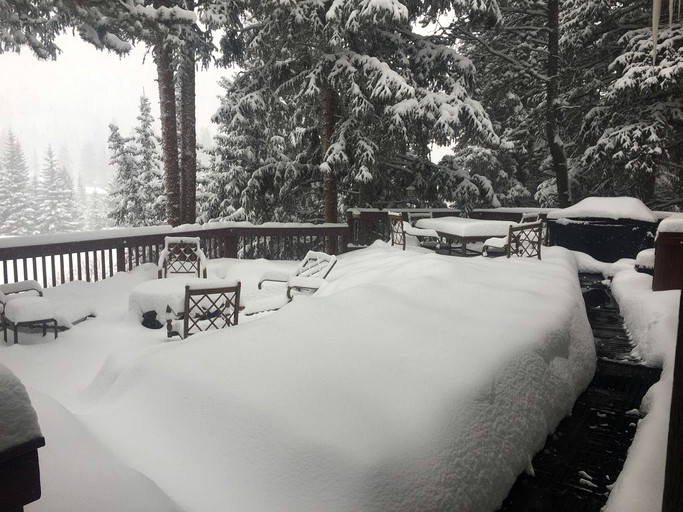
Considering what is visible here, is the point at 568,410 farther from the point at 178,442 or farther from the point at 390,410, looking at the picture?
the point at 178,442

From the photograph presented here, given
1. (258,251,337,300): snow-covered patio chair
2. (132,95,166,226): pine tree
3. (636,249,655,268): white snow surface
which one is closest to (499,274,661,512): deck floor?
(636,249,655,268): white snow surface

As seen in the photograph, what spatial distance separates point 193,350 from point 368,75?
10197mm

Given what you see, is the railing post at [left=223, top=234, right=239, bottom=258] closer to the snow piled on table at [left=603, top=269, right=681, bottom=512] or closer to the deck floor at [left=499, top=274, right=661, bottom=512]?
the snow piled on table at [left=603, top=269, right=681, bottom=512]

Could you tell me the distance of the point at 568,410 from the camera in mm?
4086

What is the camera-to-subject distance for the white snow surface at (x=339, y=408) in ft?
7.30

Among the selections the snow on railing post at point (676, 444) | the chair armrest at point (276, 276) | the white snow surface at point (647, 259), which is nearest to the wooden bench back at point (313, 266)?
the chair armrest at point (276, 276)

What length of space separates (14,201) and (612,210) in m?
62.3

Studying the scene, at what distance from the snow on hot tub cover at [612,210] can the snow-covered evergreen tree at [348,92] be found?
9.71ft

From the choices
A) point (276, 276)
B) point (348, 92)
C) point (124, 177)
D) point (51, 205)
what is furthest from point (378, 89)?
point (51, 205)

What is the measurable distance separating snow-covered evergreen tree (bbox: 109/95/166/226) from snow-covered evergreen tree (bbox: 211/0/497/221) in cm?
1487

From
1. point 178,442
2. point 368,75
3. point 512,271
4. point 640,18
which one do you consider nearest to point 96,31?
point 368,75

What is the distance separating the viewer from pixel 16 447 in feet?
3.98

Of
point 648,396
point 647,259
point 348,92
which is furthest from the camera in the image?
point 348,92

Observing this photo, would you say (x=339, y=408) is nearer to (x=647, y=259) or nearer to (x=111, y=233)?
(x=647, y=259)
